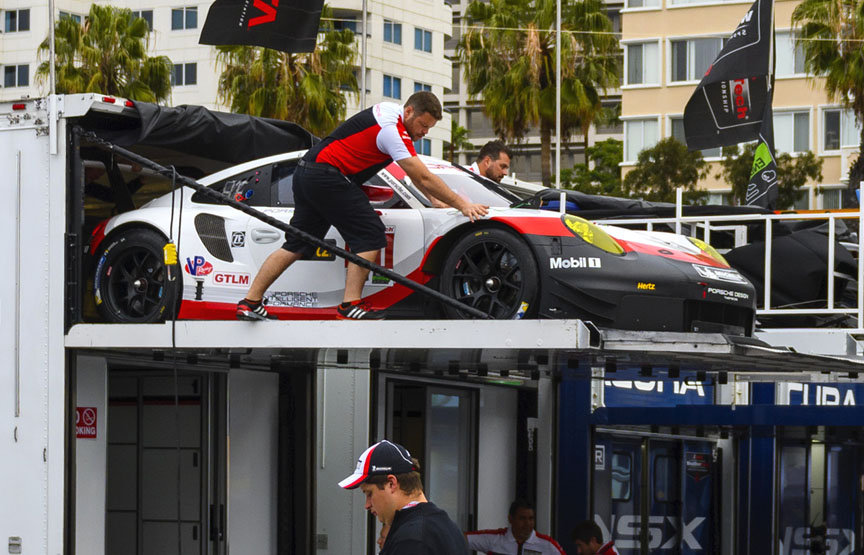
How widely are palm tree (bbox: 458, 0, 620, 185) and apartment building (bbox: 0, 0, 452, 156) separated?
12.9 meters

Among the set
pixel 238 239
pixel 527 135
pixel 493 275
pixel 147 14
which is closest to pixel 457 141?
pixel 527 135

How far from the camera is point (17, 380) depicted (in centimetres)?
804

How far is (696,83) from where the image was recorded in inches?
2014

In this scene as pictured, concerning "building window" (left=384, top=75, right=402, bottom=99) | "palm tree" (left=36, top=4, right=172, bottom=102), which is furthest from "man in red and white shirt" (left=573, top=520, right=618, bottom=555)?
"building window" (left=384, top=75, right=402, bottom=99)

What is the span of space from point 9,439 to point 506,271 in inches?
114

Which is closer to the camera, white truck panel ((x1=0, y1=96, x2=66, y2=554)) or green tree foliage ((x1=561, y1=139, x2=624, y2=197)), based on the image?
white truck panel ((x1=0, y1=96, x2=66, y2=554))

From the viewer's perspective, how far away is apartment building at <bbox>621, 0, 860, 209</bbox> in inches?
1912

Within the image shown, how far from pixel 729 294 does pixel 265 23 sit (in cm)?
447

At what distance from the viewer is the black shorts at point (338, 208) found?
25.7 ft

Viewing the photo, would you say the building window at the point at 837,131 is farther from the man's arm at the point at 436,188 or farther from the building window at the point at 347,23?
→ the man's arm at the point at 436,188

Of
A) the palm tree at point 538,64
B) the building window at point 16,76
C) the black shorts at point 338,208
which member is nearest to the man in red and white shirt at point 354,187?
the black shorts at point 338,208

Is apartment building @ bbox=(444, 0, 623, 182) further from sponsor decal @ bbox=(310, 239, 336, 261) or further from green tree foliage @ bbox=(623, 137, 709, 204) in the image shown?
sponsor decal @ bbox=(310, 239, 336, 261)

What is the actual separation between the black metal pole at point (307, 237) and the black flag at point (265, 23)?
2.45 meters

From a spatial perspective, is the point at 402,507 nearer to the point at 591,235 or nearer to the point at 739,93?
the point at 591,235
